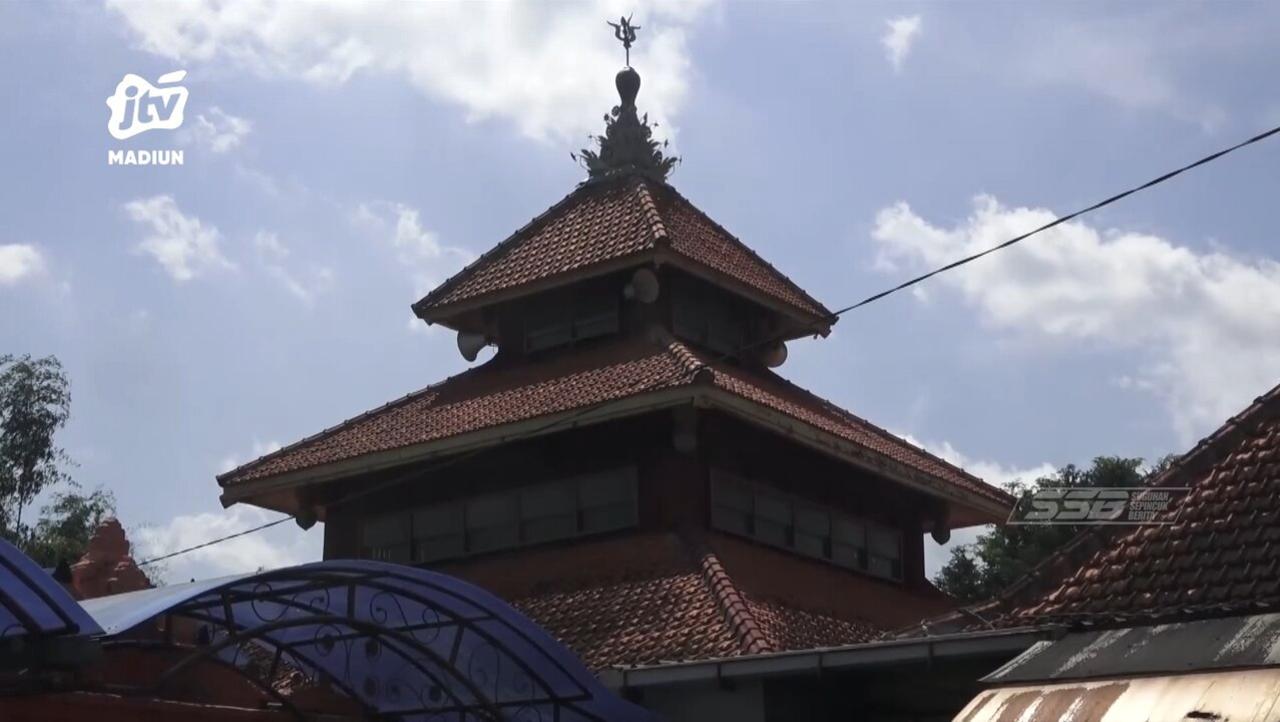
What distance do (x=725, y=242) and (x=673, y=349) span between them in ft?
12.5

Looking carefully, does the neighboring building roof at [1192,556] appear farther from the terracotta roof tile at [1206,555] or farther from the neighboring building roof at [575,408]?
the neighboring building roof at [575,408]

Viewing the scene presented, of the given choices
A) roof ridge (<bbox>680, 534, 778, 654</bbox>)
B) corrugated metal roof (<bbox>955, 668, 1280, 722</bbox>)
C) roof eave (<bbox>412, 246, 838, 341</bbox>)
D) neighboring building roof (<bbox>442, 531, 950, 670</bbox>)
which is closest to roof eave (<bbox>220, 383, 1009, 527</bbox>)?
neighboring building roof (<bbox>442, 531, 950, 670</bbox>)

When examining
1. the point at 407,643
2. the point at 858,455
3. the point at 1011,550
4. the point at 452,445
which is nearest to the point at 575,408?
the point at 452,445

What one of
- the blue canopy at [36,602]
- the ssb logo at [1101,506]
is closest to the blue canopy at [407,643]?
the blue canopy at [36,602]

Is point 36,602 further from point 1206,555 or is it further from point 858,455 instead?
point 858,455

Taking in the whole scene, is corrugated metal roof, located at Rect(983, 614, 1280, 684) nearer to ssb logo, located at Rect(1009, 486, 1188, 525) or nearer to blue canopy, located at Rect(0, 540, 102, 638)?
Answer: ssb logo, located at Rect(1009, 486, 1188, 525)

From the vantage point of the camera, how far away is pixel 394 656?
13.5 m

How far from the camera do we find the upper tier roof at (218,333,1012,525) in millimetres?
15859

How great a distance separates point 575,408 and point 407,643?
4.25m

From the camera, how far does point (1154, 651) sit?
9.66 metres

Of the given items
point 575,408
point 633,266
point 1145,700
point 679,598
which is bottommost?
point 1145,700

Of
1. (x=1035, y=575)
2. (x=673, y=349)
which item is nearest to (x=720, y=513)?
(x=673, y=349)

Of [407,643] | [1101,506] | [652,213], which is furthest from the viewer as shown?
[652,213]

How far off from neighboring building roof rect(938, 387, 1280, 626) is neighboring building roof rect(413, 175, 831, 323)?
7.40m
